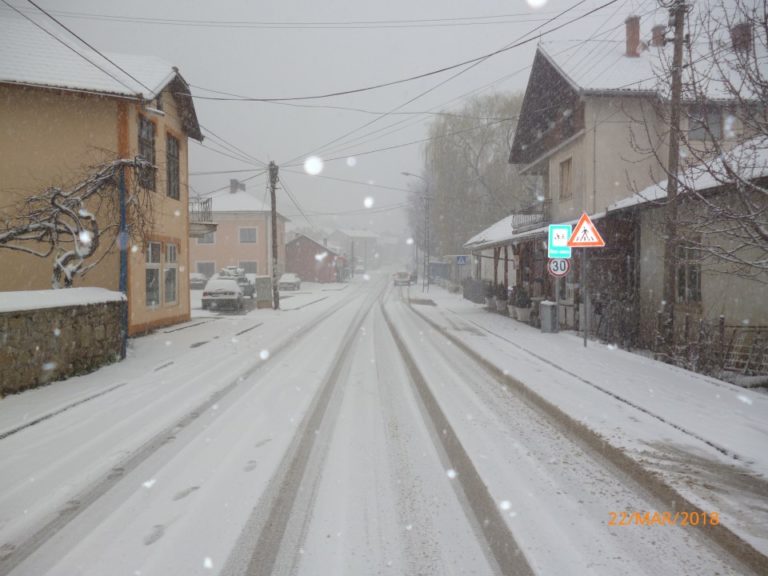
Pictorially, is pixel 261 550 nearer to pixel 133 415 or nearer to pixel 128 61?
pixel 133 415

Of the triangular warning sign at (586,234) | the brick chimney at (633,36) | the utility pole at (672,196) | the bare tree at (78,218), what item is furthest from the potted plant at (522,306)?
the bare tree at (78,218)

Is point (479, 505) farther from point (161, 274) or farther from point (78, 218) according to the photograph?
point (161, 274)

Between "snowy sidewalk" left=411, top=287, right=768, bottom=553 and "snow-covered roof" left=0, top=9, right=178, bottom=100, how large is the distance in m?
11.6

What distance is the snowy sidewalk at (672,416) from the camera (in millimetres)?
3762

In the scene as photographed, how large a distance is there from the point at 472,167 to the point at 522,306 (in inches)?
981

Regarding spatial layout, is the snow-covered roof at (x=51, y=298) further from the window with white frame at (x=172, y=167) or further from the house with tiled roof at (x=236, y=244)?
the house with tiled roof at (x=236, y=244)

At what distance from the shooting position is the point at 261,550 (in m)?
3.01

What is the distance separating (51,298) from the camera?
7.63 meters

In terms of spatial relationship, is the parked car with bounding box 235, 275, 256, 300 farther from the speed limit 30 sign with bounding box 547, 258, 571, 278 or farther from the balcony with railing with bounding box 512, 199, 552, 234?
the speed limit 30 sign with bounding box 547, 258, 571, 278

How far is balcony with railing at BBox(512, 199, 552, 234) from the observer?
19359 millimetres

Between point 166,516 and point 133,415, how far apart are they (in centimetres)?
293

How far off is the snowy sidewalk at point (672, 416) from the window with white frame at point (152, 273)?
10095 mm

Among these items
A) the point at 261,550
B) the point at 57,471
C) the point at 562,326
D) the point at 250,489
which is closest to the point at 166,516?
Answer: the point at 250,489

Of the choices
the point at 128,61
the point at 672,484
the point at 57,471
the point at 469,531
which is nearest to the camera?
the point at 469,531
